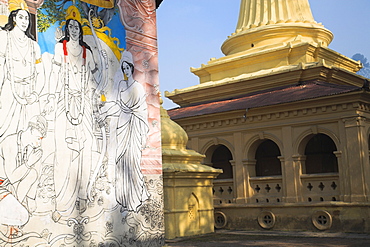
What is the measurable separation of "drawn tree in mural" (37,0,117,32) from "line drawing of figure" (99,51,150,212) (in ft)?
2.64

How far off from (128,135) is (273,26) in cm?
1763

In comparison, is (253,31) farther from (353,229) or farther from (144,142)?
(144,142)

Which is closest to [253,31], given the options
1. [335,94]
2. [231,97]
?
[231,97]

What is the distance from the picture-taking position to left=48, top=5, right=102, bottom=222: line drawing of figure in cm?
868

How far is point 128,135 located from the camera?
9.85 m

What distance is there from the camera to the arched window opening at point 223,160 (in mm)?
23766

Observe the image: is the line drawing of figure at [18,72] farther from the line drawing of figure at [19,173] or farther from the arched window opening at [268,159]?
the arched window opening at [268,159]

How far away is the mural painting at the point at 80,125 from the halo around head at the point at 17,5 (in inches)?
0.6

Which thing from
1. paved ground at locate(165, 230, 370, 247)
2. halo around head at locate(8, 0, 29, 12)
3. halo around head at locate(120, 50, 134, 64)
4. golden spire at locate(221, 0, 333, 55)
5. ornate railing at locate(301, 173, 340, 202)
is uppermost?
golden spire at locate(221, 0, 333, 55)

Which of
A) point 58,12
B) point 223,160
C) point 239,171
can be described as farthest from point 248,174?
point 58,12

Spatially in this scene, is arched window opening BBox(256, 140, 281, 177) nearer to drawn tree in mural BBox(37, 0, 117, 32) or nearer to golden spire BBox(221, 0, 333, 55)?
golden spire BBox(221, 0, 333, 55)

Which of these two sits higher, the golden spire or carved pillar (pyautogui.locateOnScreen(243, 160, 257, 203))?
the golden spire

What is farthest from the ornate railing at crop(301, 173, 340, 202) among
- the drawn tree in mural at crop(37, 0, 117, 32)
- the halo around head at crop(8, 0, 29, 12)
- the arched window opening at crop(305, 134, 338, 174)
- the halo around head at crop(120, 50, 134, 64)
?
the halo around head at crop(8, 0, 29, 12)

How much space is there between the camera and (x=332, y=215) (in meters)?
19.0
